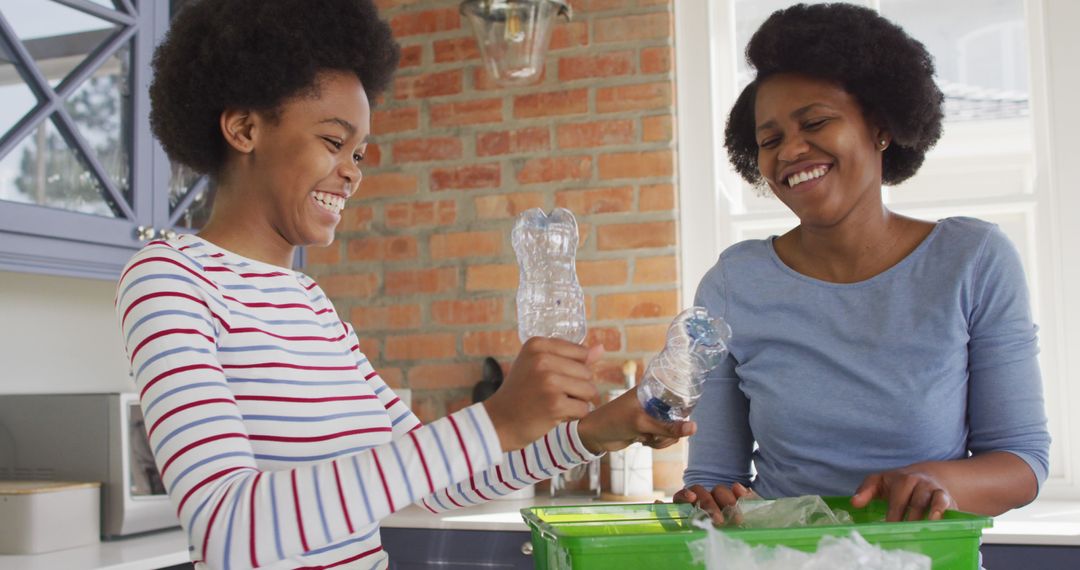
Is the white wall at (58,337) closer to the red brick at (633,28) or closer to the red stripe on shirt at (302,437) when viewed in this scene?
the red brick at (633,28)

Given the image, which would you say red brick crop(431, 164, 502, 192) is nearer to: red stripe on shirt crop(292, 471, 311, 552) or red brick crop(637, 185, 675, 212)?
red brick crop(637, 185, 675, 212)

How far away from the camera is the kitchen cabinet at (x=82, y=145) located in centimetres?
218

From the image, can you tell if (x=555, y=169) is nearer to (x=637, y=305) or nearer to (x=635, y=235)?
(x=635, y=235)

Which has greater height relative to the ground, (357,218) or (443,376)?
(357,218)

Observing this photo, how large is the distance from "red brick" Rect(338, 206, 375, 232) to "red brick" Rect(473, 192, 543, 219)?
0.34 metres

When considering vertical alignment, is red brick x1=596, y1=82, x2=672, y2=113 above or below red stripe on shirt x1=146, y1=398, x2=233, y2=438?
above

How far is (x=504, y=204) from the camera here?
292 cm

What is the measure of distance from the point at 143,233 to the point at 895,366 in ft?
5.72

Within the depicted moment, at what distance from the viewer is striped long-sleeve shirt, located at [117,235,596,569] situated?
859 millimetres

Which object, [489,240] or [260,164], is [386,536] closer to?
[489,240]

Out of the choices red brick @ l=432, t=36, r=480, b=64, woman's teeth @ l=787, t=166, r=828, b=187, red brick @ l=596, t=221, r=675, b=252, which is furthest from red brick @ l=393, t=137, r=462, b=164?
woman's teeth @ l=787, t=166, r=828, b=187

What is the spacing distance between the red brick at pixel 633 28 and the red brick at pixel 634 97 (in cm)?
13

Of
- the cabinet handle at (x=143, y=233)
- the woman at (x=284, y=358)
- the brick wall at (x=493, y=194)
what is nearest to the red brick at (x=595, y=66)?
Answer: the brick wall at (x=493, y=194)

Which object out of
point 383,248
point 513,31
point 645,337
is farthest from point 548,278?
point 383,248
